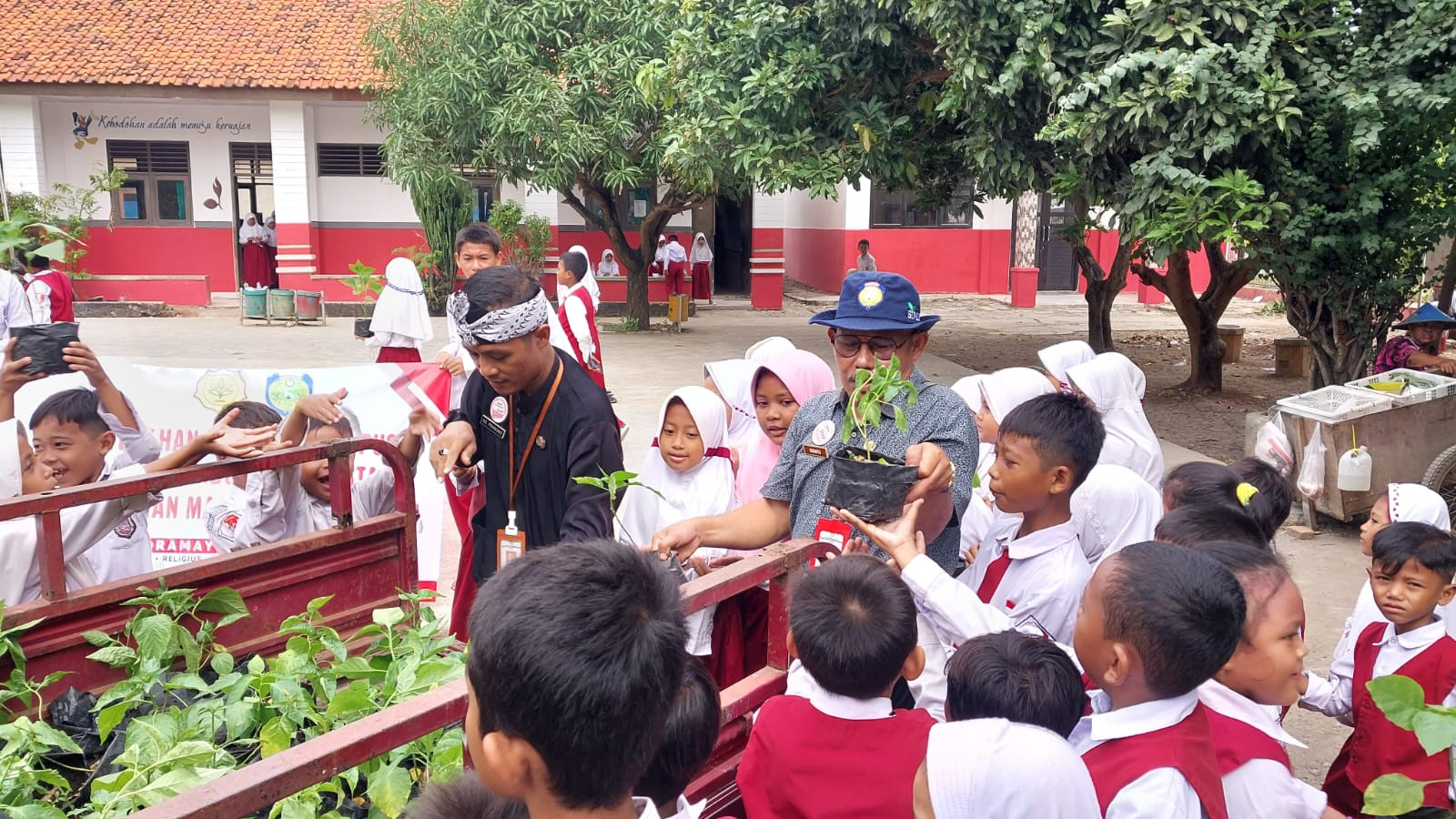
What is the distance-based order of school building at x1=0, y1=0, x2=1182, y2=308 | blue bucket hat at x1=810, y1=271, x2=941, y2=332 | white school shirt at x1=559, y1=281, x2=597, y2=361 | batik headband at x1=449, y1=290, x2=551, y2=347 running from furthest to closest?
school building at x1=0, y1=0, x2=1182, y2=308 < white school shirt at x1=559, y1=281, x2=597, y2=361 < batik headband at x1=449, y1=290, x2=551, y2=347 < blue bucket hat at x1=810, y1=271, x2=941, y2=332

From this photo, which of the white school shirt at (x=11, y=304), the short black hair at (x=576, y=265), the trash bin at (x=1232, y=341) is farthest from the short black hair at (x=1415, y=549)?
the trash bin at (x=1232, y=341)

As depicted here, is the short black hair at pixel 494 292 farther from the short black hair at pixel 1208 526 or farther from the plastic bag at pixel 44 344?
the short black hair at pixel 1208 526

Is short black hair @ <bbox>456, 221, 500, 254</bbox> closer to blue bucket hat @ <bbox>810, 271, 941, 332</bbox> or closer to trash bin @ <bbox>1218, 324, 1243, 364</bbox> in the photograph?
blue bucket hat @ <bbox>810, 271, 941, 332</bbox>

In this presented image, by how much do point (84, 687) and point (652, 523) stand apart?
167cm

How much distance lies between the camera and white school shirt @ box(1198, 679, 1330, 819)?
6.37 ft

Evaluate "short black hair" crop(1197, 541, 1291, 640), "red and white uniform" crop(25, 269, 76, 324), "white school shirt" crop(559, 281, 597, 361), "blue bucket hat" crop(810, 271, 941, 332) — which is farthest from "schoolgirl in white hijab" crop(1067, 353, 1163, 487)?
"red and white uniform" crop(25, 269, 76, 324)

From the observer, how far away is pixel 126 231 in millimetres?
19125

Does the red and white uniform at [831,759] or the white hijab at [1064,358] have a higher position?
the white hijab at [1064,358]

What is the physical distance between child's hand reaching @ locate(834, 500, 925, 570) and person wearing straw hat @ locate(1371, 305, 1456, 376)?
21.0ft

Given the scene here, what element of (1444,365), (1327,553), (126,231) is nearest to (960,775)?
(1327,553)

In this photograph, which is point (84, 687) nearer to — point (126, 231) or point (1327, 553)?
point (1327, 553)

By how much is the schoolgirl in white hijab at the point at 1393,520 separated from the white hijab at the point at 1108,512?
1.96ft

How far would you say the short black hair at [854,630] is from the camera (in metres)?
1.92

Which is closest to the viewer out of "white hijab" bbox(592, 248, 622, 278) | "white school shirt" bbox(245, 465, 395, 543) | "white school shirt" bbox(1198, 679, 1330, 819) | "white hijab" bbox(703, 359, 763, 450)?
"white school shirt" bbox(1198, 679, 1330, 819)
